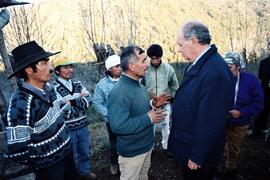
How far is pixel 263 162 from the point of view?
14.6ft

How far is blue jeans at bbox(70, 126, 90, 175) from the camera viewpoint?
3.88 metres

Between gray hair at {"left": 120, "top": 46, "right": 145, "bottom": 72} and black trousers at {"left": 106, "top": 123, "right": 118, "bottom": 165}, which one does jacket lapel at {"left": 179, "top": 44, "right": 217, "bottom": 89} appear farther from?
black trousers at {"left": 106, "top": 123, "right": 118, "bottom": 165}

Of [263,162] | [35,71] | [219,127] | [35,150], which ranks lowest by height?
[263,162]

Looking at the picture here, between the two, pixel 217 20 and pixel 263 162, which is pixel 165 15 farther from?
pixel 263 162

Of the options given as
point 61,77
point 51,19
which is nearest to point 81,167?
point 61,77

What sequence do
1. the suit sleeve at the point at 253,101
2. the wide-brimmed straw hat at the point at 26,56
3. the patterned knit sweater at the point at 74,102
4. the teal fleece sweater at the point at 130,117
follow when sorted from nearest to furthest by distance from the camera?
the wide-brimmed straw hat at the point at 26,56, the teal fleece sweater at the point at 130,117, the suit sleeve at the point at 253,101, the patterned knit sweater at the point at 74,102

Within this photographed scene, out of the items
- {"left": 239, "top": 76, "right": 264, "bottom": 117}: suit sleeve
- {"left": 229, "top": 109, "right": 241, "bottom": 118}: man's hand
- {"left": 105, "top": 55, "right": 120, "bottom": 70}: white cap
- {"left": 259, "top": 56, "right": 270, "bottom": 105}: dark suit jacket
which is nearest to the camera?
{"left": 229, "top": 109, "right": 241, "bottom": 118}: man's hand

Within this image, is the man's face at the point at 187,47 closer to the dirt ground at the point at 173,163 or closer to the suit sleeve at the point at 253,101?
the suit sleeve at the point at 253,101

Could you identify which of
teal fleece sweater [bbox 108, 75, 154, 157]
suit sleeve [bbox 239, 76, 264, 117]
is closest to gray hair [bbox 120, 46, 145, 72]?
teal fleece sweater [bbox 108, 75, 154, 157]

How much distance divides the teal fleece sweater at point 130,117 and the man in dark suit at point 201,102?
0.40 meters

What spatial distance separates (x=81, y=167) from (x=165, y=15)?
69.0 ft

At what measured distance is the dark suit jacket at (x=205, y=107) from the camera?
2.21m

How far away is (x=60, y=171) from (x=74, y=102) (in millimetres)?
1193

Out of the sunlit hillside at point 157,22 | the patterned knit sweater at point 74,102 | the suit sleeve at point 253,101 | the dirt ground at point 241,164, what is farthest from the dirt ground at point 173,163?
the sunlit hillside at point 157,22
